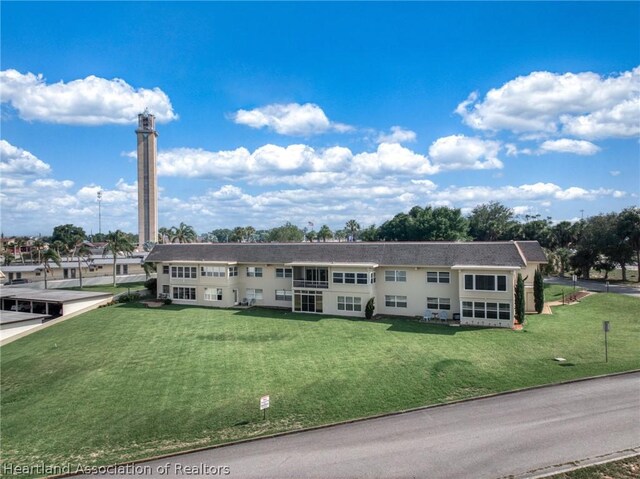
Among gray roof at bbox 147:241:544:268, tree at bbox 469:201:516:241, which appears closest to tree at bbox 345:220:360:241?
tree at bbox 469:201:516:241

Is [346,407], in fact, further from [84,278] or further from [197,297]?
[84,278]

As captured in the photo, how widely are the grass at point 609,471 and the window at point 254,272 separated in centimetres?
3800

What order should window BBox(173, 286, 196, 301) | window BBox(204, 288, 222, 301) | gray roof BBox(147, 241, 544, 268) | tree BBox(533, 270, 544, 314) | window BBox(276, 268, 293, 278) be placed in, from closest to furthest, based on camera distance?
gray roof BBox(147, 241, 544, 268), tree BBox(533, 270, 544, 314), window BBox(276, 268, 293, 278), window BBox(204, 288, 222, 301), window BBox(173, 286, 196, 301)

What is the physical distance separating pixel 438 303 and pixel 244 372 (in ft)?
69.7

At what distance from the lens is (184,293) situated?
50.9 m

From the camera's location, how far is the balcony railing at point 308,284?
4353 centimetres

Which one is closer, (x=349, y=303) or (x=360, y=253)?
(x=349, y=303)

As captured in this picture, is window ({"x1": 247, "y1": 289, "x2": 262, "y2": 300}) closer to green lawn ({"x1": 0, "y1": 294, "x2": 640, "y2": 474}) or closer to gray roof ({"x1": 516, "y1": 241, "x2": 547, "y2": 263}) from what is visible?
green lawn ({"x1": 0, "y1": 294, "x2": 640, "y2": 474})

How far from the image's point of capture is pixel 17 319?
4016cm

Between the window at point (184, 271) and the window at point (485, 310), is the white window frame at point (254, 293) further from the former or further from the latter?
the window at point (485, 310)

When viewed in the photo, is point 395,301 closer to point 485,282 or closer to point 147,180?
point 485,282

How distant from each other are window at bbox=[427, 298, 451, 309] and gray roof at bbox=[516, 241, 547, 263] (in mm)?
10239

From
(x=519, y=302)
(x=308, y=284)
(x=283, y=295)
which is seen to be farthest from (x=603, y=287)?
(x=283, y=295)

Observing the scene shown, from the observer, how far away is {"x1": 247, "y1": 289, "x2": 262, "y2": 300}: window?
48.6m
